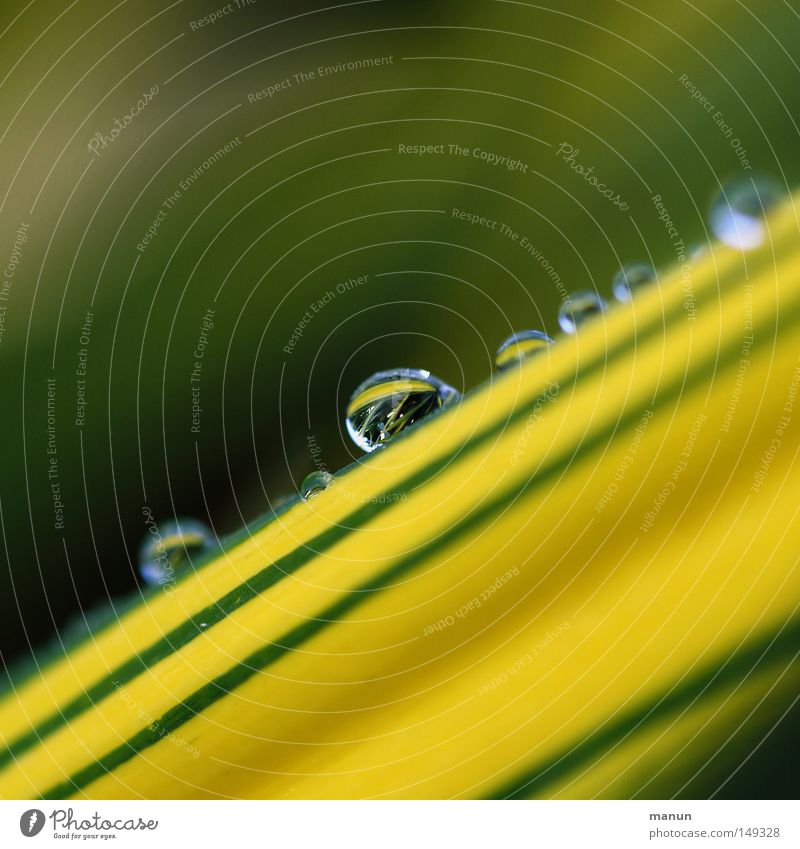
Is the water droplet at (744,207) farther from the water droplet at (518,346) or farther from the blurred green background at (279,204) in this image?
the water droplet at (518,346)

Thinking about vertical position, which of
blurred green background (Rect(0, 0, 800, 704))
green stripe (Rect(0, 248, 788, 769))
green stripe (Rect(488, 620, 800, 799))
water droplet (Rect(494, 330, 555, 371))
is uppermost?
blurred green background (Rect(0, 0, 800, 704))

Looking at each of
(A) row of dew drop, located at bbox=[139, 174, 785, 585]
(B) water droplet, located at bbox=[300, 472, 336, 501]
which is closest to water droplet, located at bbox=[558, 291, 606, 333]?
(A) row of dew drop, located at bbox=[139, 174, 785, 585]

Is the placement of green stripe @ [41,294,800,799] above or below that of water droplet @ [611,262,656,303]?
below

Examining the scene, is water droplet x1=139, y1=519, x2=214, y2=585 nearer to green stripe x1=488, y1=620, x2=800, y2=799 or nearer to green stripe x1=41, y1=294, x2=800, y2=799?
green stripe x1=41, y1=294, x2=800, y2=799

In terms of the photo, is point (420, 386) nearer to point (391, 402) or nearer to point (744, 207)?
point (391, 402)

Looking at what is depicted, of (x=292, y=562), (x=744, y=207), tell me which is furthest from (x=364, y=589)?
(x=744, y=207)

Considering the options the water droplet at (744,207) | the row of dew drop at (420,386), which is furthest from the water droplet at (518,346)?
the water droplet at (744,207)
